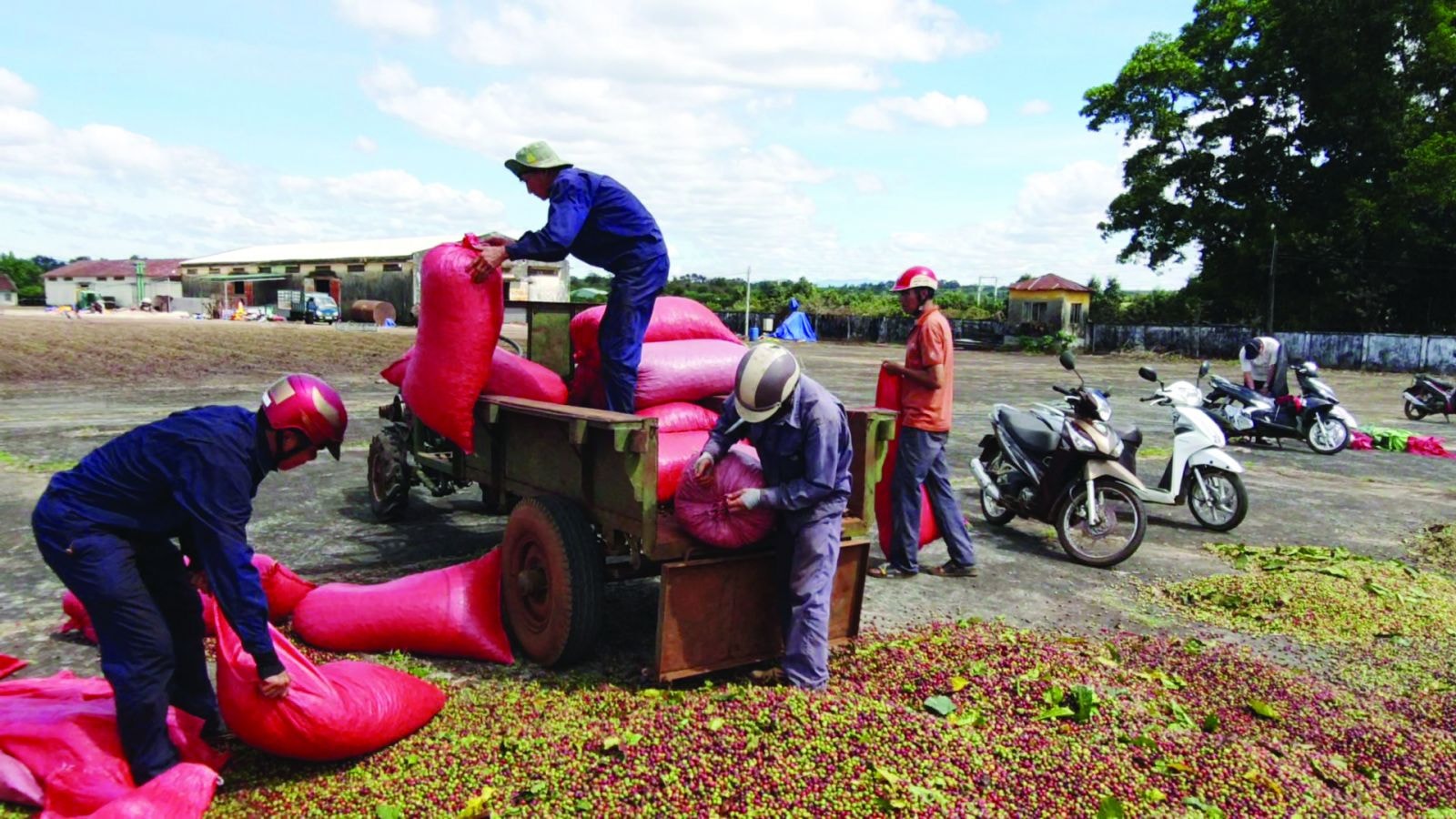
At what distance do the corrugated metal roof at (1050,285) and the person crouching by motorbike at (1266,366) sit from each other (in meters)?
31.8

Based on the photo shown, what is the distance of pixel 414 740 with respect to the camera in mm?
3496

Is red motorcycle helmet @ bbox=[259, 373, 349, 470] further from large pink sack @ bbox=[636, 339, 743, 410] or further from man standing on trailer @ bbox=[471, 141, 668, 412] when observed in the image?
large pink sack @ bbox=[636, 339, 743, 410]

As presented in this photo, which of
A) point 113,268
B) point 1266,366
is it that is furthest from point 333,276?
point 1266,366

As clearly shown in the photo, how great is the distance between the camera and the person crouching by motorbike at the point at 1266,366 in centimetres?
1262

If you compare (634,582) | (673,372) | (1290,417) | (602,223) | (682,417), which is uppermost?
(602,223)

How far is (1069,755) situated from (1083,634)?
1956mm

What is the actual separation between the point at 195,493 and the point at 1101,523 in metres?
5.54

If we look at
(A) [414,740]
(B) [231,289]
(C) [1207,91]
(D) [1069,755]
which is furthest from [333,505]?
(B) [231,289]

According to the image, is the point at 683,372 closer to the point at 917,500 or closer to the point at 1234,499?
the point at 917,500

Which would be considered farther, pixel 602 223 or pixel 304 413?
pixel 602 223

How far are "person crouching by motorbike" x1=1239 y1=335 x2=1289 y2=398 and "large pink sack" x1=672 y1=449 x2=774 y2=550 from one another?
10929mm

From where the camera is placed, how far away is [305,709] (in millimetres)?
3162

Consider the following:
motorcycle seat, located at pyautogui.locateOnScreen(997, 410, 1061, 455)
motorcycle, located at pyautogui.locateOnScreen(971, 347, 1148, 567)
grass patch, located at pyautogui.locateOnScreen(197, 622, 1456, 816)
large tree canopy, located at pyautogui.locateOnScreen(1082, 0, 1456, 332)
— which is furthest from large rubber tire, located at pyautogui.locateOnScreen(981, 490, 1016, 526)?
large tree canopy, located at pyautogui.locateOnScreen(1082, 0, 1456, 332)

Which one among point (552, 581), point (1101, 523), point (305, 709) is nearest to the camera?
point (305, 709)
